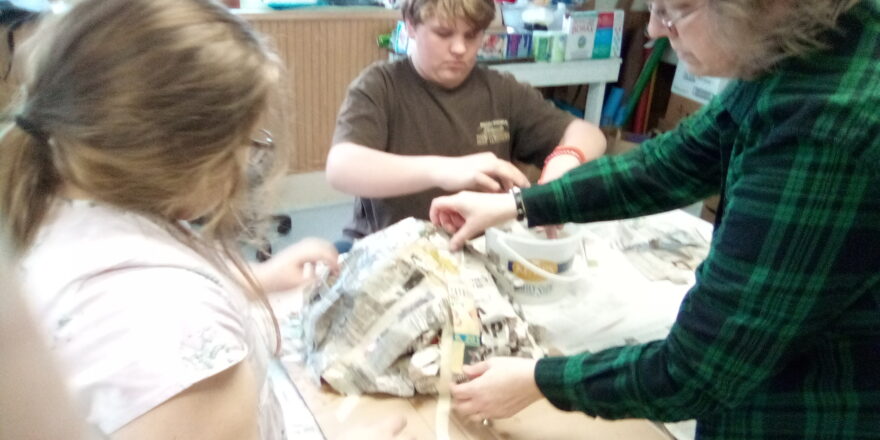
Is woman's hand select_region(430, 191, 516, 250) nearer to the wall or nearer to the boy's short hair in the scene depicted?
the boy's short hair

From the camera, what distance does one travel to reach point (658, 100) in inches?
117

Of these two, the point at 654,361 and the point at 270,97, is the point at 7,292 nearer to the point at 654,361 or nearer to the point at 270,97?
the point at 270,97

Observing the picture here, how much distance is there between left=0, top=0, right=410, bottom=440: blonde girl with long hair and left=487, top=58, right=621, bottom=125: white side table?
71.9 inches

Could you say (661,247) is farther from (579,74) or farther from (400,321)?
(579,74)

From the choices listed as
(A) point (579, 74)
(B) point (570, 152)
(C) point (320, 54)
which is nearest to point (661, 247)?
(B) point (570, 152)

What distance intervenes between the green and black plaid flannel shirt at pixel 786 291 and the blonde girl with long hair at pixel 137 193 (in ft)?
1.23

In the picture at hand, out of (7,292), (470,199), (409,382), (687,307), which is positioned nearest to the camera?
(7,292)

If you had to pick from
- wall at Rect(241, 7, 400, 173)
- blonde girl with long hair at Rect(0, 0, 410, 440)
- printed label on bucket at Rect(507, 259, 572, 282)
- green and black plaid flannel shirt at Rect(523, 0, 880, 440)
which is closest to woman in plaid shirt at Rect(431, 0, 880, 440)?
green and black plaid flannel shirt at Rect(523, 0, 880, 440)

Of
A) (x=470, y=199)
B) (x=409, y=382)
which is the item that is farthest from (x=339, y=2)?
(x=409, y=382)

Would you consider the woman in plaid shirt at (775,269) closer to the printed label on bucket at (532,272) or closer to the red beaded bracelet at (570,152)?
the printed label on bucket at (532,272)

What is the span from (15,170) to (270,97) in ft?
0.75

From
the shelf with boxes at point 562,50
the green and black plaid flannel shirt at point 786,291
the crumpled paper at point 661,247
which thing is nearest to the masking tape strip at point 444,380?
the green and black plaid flannel shirt at point 786,291

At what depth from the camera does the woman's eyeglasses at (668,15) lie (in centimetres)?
66

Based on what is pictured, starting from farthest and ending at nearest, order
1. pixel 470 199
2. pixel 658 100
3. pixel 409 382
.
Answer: pixel 658 100 < pixel 470 199 < pixel 409 382
